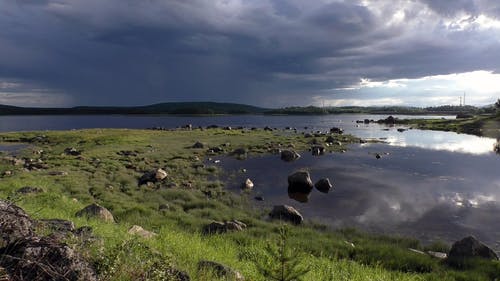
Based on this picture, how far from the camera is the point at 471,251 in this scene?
14805 mm

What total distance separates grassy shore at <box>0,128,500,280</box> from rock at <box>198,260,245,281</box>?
9.4 inches

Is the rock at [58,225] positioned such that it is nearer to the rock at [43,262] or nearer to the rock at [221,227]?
the rock at [43,262]

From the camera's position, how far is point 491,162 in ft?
146

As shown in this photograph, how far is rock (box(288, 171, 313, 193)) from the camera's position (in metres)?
29.9

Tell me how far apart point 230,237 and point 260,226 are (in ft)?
11.2

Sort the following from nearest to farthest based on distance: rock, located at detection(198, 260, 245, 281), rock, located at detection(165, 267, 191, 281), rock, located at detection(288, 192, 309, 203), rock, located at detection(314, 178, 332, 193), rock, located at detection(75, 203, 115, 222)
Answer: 1. rock, located at detection(165, 267, 191, 281)
2. rock, located at detection(198, 260, 245, 281)
3. rock, located at detection(75, 203, 115, 222)
4. rock, located at detection(288, 192, 309, 203)
5. rock, located at detection(314, 178, 332, 193)

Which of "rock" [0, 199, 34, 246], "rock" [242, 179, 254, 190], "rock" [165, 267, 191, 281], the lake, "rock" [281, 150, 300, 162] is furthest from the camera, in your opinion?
"rock" [281, 150, 300, 162]

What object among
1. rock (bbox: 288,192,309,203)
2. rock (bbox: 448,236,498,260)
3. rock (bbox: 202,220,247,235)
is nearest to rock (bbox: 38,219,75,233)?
rock (bbox: 202,220,247,235)

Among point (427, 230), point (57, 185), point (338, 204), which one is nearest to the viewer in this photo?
point (427, 230)

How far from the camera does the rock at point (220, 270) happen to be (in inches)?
296

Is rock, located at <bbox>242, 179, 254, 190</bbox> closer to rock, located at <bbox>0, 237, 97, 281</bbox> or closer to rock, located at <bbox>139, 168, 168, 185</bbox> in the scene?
rock, located at <bbox>139, 168, 168, 185</bbox>

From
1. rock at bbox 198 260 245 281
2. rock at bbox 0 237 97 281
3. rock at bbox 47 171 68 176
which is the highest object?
rock at bbox 0 237 97 281

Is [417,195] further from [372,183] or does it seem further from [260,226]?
[260,226]

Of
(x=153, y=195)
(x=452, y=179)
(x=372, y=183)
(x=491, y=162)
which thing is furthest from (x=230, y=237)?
(x=491, y=162)
